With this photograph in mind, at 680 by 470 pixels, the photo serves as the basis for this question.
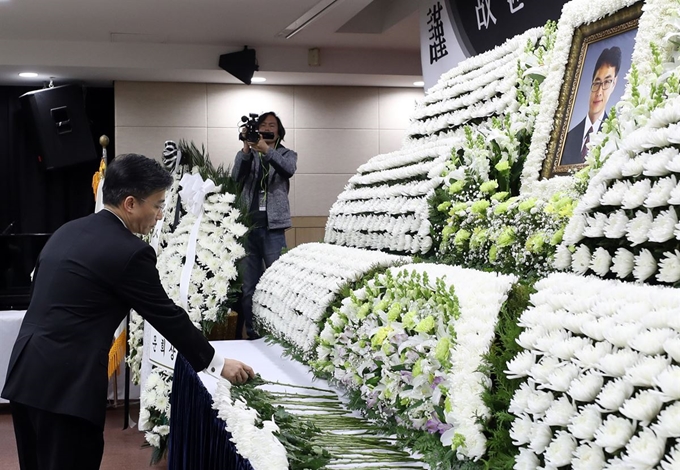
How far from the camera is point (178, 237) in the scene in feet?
13.3

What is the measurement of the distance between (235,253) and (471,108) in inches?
56.2

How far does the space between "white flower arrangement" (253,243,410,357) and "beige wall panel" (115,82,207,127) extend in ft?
17.3

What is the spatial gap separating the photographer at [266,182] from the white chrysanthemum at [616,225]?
328cm

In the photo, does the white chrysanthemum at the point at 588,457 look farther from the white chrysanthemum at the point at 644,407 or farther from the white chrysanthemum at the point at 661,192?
the white chrysanthemum at the point at 661,192

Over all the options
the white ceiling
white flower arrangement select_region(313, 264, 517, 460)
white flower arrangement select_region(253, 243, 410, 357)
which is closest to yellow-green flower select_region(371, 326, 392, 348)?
white flower arrangement select_region(313, 264, 517, 460)

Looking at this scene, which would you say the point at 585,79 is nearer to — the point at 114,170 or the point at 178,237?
the point at 114,170

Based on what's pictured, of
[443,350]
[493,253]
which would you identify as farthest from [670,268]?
[493,253]

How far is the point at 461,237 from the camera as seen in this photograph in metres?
2.36

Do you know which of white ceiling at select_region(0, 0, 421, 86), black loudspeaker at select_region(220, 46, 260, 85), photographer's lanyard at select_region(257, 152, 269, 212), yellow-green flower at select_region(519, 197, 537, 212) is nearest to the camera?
yellow-green flower at select_region(519, 197, 537, 212)

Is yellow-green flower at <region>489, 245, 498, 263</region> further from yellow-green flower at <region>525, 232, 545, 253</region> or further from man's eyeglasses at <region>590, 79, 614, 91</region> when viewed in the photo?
man's eyeglasses at <region>590, 79, 614, 91</region>

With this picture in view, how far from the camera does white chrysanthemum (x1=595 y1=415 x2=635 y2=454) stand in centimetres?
103

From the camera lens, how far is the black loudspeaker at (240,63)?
784 cm

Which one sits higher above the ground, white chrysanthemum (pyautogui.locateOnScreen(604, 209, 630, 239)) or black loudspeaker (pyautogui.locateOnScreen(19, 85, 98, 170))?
black loudspeaker (pyautogui.locateOnScreen(19, 85, 98, 170))

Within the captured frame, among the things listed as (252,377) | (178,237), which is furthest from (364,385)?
(178,237)
